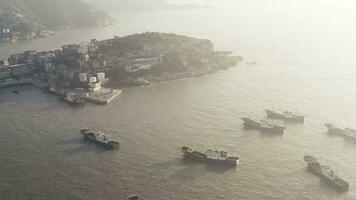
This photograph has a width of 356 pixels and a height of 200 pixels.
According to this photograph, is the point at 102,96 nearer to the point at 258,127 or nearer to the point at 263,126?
the point at 258,127

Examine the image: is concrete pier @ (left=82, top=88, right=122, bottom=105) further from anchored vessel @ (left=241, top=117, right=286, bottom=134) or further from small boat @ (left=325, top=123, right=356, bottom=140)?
small boat @ (left=325, top=123, right=356, bottom=140)

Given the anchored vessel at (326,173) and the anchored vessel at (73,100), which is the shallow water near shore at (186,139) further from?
the anchored vessel at (73,100)

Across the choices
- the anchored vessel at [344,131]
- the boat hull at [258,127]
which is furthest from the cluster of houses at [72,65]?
the anchored vessel at [344,131]

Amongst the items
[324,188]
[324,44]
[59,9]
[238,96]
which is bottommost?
[324,188]

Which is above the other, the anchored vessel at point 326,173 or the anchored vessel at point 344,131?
the anchored vessel at point 344,131

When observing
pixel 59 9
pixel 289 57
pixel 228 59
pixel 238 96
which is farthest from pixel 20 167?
pixel 59 9

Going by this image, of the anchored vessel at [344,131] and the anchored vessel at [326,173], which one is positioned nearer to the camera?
the anchored vessel at [326,173]

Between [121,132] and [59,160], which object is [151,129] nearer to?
[121,132]
